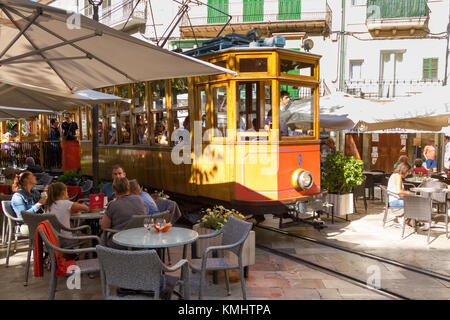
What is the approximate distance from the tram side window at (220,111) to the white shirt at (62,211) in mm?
2706

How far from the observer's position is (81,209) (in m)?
5.41

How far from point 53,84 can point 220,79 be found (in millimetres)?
2558

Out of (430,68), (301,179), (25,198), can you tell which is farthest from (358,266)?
(430,68)

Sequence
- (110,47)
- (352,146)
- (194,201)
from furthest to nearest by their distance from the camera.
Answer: (352,146)
(194,201)
(110,47)

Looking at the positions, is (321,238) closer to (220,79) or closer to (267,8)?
(220,79)

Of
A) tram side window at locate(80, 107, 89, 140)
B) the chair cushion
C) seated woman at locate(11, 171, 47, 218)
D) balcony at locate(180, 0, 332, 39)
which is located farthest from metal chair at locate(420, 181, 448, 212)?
balcony at locate(180, 0, 332, 39)

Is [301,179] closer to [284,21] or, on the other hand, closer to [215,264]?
[215,264]

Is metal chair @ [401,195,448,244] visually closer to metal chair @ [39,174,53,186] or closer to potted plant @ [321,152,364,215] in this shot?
potted plant @ [321,152,364,215]

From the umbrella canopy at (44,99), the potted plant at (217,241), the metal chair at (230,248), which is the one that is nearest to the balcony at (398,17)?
the umbrella canopy at (44,99)

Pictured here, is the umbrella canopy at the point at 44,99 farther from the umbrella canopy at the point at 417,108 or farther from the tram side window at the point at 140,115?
the umbrella canopy at the point at 417,108

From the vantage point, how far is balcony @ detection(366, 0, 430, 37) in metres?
17.0

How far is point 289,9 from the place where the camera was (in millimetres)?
18797

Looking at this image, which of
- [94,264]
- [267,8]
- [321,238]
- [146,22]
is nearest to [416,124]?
[321,238]

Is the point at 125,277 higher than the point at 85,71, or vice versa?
the point at 85,71
